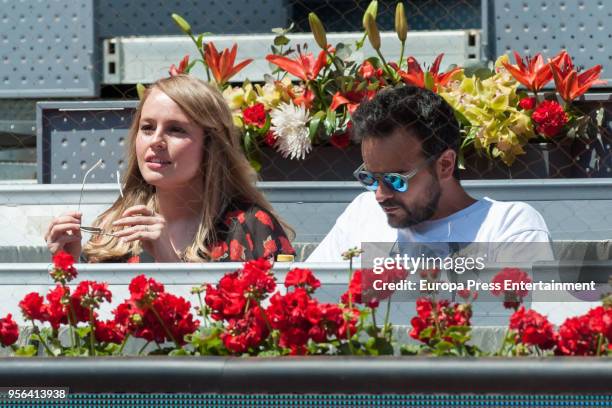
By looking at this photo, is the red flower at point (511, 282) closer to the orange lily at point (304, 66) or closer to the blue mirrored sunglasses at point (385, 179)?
the blue mirrored sunglasses at point (385, 179)

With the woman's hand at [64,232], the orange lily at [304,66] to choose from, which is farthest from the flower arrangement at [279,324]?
the orange lily at [304,66]

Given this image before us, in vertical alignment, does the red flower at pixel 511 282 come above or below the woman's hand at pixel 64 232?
below

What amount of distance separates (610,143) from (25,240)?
1.01m

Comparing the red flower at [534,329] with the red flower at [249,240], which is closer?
the red flower at [534,329]

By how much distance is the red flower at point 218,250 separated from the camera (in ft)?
5.34

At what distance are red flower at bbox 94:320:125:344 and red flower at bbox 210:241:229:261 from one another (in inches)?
16.9

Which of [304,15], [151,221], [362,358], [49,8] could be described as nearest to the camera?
Result: [362,358]

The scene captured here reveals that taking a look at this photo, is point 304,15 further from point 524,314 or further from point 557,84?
point 524,314

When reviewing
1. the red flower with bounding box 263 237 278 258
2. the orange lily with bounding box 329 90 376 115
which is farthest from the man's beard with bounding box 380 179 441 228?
the orange lily with bounding box 329 90 376 115

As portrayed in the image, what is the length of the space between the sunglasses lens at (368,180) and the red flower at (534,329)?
0.52m

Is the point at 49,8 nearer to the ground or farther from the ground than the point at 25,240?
farther from the ground

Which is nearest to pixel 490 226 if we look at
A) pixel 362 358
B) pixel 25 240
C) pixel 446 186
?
pixel 446 186

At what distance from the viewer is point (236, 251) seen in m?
1.65

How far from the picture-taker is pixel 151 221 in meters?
1.57
